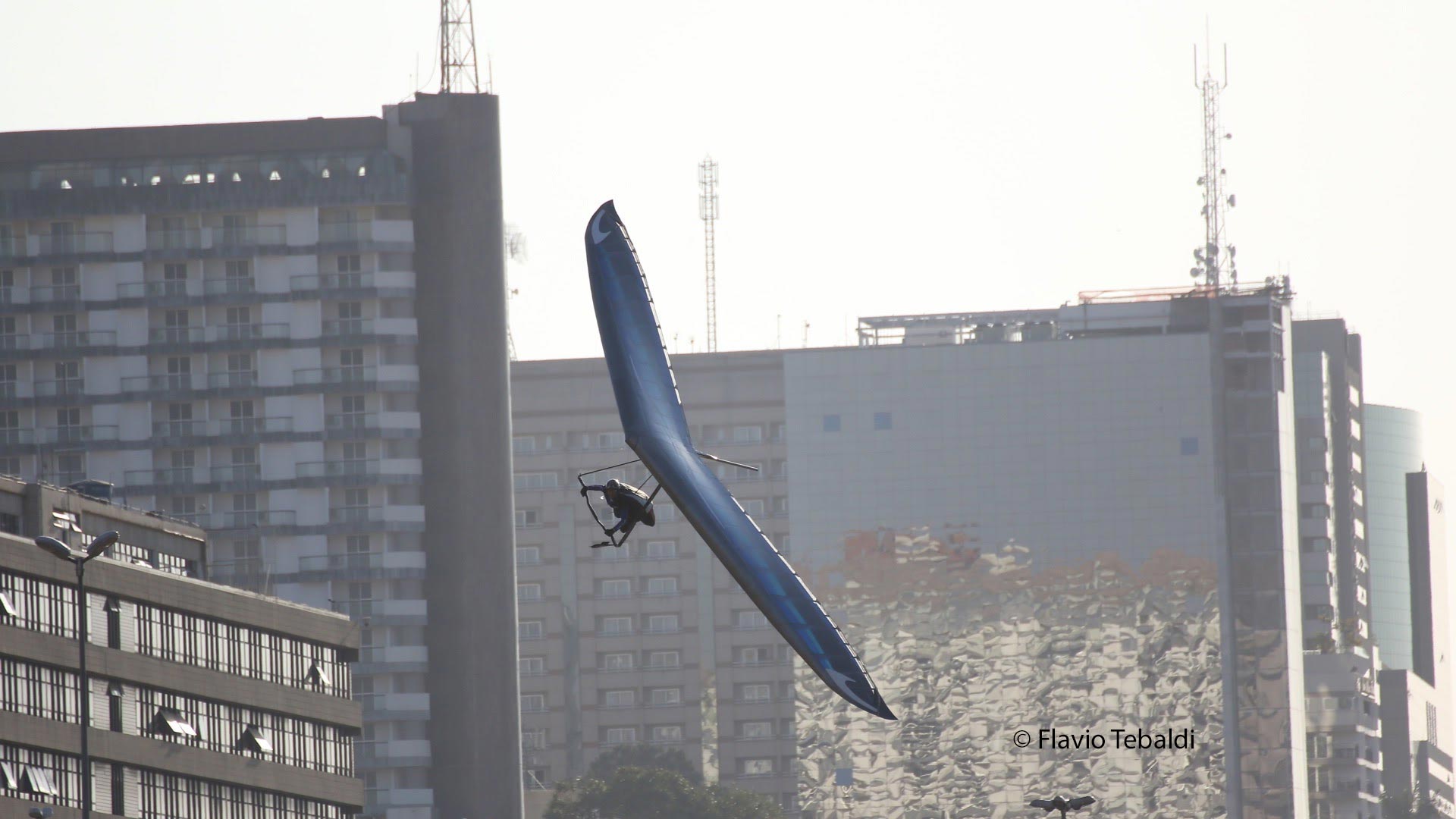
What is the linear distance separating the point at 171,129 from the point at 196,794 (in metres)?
77.7

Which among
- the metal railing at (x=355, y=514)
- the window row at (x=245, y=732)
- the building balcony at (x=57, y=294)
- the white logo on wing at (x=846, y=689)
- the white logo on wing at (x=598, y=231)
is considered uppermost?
the building balcony at (x=57, y=294)

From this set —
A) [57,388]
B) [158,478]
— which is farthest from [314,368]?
[57,388]

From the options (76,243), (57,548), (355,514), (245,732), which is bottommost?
(245,732)

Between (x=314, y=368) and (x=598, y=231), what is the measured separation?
153130 millimetres

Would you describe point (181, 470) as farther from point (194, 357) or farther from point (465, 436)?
point (465, 436)

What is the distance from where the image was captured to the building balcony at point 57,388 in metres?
191

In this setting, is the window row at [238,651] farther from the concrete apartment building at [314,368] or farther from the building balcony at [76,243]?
the building balcony at [76,243]

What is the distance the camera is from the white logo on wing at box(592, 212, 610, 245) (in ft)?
139

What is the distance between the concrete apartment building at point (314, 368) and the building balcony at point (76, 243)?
0.15 m

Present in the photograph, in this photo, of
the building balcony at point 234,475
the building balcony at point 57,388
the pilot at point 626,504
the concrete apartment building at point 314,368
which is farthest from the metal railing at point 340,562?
the pilot at point 626,504

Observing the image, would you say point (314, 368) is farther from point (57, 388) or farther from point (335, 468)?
point (57, 388)

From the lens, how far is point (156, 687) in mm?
127125

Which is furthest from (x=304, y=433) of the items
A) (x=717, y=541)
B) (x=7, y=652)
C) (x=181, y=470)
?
(x=717, y=541)

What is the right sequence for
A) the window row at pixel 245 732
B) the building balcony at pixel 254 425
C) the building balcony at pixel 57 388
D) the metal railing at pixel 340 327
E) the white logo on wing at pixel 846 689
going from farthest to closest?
the metal railing at pixel 340 327
the building balcony at pixel 254 425
the building balcony at pixel 57 388
the window row at pixel 245 732
the white logo on wing at pixel 846 689
